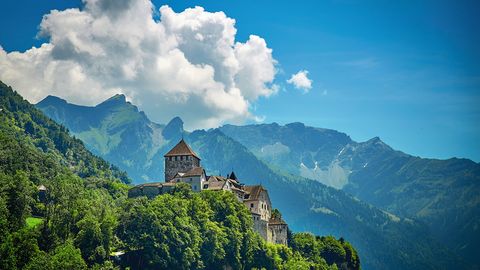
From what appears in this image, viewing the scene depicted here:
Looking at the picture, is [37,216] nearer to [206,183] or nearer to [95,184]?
[206,183]

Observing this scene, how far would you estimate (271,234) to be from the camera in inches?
6132

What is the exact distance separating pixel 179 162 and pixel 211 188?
14672mm

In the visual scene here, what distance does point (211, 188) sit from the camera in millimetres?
148375

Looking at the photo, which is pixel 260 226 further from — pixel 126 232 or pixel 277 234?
pixel 126 232

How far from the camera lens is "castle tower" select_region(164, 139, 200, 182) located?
517 ft

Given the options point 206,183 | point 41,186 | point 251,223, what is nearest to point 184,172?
point 206,183

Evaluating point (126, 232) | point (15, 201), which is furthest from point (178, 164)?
point (15, 201)

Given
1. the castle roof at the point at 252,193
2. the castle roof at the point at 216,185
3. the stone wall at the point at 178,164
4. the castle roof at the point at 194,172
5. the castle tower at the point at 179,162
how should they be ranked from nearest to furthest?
the castle roof at the point at 216,185, the castle roof at the point at 194,172, the castle roof at the point at 252,193, the stone wall at the point at 178,164, the castle tower at the point at 179,162

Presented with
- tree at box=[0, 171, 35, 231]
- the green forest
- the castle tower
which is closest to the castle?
the castle tower

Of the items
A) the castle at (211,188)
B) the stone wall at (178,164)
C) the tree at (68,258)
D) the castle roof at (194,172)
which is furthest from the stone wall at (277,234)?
the tree at (68,258)

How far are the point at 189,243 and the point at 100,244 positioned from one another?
20894mm

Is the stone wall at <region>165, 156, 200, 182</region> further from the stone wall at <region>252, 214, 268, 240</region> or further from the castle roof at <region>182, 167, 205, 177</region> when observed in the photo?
the stone wall at <region>252, 214, 268, 240</region>

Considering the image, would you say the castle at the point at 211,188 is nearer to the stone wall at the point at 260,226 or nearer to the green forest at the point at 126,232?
the stone wall at the point at 260,226

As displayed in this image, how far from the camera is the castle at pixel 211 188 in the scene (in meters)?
147
